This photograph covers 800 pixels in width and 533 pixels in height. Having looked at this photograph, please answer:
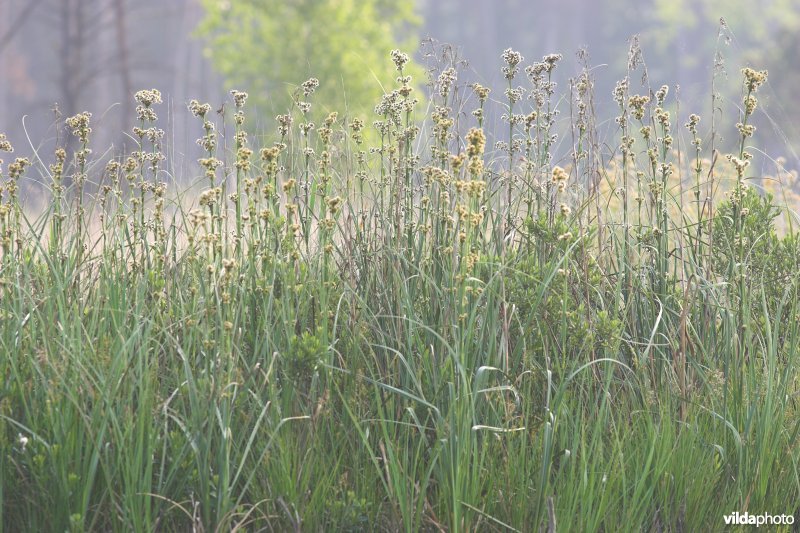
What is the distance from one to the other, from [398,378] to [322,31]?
19586 mm

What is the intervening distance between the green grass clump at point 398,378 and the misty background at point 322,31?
16.4m

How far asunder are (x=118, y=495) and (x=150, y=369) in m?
0.39

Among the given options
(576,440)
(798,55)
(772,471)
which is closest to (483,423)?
(576,440)

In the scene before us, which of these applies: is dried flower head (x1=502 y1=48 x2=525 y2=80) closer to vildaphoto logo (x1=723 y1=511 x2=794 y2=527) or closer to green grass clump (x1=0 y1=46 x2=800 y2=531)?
green grass clump (x1=0 y1=46 x2=800 y2=531)

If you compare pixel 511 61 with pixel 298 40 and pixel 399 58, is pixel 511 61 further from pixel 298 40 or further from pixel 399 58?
pixel 298 40

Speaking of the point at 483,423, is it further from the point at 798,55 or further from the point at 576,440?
the point at 798,55

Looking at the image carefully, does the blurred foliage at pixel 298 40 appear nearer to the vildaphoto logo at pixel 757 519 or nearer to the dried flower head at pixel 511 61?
the dried flower head at pixel 511 61

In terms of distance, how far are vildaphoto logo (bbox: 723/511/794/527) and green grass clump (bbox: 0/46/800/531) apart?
34 millimetres

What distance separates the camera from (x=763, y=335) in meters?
3.47

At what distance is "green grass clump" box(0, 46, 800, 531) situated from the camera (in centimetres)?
250

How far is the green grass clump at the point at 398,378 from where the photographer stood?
8.21 feet

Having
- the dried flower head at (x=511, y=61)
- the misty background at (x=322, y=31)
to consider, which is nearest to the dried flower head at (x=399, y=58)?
the dried flower head at (x=511, y=61)

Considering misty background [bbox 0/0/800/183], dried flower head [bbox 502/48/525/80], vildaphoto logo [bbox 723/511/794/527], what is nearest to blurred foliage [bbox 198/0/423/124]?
misty background [bbox 0/0/800/183]

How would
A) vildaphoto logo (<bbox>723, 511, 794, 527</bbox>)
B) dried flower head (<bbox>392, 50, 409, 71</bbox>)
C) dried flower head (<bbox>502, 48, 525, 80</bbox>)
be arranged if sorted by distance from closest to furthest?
vildaphoto logo (<bbox>723, 511, 794, 527</bbox>)
dried flower head (<bbox>392, 50, 409, 71</bbox>)
dried flower head (<bbox>502, 48, 525, 80</bbox>)
